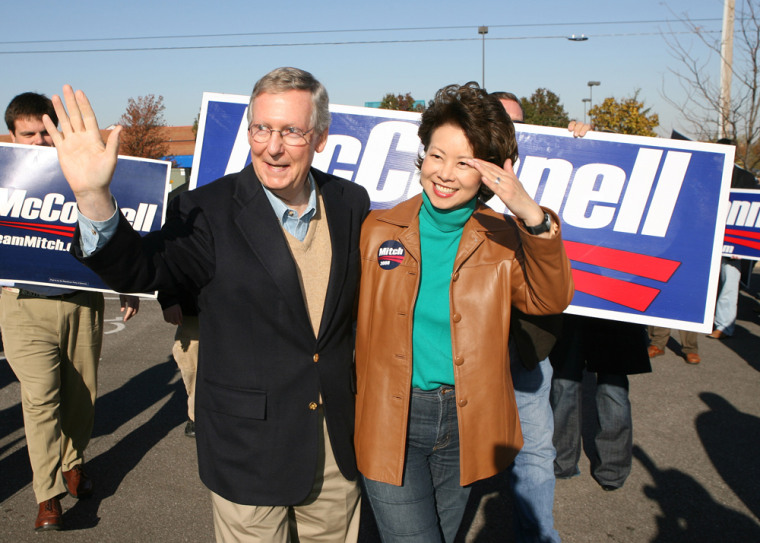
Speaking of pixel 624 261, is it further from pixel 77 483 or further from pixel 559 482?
pixel 77 483

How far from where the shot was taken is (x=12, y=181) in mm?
3988

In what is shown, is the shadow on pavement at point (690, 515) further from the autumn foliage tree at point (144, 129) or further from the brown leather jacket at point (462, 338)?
the autumn foliage tree at point (144, 129)

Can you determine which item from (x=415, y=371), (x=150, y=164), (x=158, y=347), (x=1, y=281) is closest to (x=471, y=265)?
(x=415, y=371)

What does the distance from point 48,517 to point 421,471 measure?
2.46 m

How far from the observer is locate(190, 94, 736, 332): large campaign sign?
10.4 ft

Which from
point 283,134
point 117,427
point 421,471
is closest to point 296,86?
point 283,134

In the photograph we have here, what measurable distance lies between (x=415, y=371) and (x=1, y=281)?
2.82 meters

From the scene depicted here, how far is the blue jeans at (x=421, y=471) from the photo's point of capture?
2367 millimetres

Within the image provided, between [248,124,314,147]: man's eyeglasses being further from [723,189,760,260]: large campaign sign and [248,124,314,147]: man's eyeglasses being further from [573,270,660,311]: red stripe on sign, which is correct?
[723,189,760,260]: large campaign sign

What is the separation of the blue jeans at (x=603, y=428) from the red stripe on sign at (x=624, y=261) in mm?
1150

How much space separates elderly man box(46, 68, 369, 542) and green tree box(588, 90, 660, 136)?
2622 cm

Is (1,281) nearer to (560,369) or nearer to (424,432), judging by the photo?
(424,432)

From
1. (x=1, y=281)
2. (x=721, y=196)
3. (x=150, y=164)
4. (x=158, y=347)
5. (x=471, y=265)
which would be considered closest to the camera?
(x=471, y=265)

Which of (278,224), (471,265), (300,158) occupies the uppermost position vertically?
(300,158)
